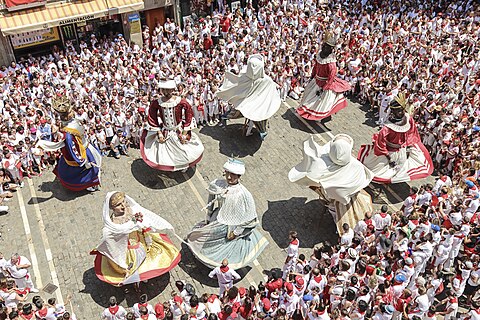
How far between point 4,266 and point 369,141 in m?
11.6

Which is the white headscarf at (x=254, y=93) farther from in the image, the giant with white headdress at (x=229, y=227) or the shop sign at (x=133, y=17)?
the shop sign at (x=133, y=17)

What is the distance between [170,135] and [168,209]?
2.10 metres

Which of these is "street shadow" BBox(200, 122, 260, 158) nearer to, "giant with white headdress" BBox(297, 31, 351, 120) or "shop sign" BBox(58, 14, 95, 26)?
"giant with white headdress" BBox(297, 31, 351, 120)

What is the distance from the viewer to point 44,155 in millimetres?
15102

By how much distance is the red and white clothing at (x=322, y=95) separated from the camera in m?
16.2

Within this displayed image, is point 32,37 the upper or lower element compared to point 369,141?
upper

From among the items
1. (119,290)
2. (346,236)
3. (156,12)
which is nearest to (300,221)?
(346,236)

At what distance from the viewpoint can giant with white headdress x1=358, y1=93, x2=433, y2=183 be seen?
43.4ft

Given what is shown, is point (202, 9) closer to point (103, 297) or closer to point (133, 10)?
point (133, 10)

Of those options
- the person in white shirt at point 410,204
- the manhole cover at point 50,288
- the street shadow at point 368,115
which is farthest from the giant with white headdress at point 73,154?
the street shadow at point 368,115

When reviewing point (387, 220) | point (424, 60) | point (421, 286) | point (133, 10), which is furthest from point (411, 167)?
point (133, 10)

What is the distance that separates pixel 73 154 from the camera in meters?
12.9

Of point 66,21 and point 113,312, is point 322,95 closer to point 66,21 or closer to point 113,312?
point 113,312

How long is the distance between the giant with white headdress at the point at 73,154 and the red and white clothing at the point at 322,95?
7.10 metres
